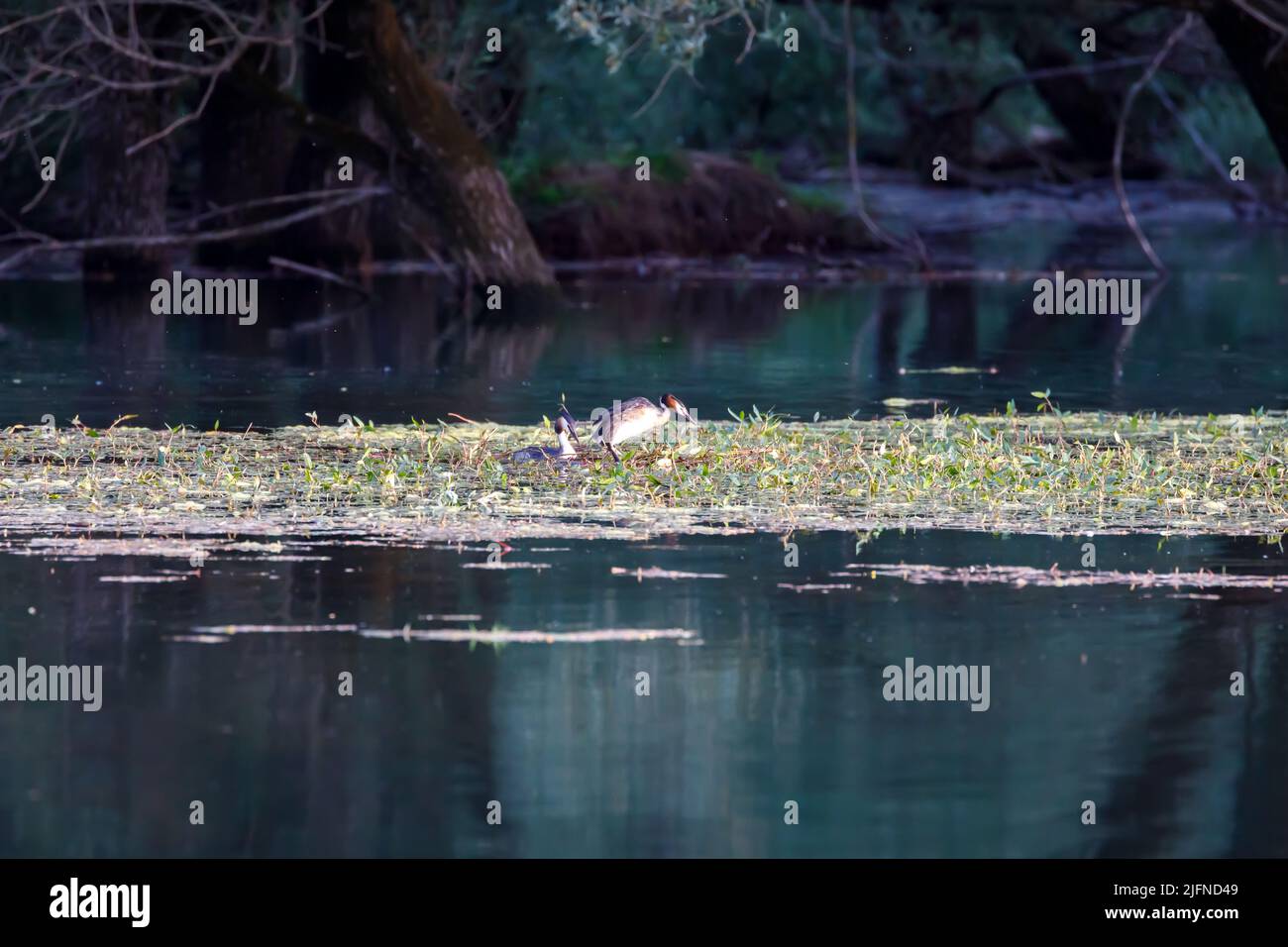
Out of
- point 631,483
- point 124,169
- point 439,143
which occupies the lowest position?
point 631,483

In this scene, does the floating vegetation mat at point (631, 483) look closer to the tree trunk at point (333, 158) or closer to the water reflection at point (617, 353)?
the water reflection at point (617, 353)

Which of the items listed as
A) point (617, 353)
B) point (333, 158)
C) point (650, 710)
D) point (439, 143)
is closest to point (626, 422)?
point (650, 710)

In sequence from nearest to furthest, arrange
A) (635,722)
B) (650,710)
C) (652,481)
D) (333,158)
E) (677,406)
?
(635,722) < (650,710) < (652,481) < (677,406) < (333,158)

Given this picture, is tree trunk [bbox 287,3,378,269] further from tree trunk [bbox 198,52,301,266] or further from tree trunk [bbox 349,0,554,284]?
tree trunk [bbox 198,52,301,266]

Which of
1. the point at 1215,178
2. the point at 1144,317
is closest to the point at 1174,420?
the point at 1144,317

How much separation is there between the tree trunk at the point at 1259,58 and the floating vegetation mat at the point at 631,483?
7.51 metres

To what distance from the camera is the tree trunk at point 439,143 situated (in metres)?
22.3

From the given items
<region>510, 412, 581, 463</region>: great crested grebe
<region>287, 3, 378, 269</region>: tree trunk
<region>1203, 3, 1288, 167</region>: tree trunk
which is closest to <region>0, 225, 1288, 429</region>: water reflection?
<region>287, 3, 378, 269</region>: tree trunk

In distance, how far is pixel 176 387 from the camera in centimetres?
1655

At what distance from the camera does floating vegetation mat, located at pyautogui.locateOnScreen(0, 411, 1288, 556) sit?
10.5 meters

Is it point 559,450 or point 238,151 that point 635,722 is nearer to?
point 559,450

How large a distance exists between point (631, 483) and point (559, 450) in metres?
0.80

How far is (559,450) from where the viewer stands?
1216 centimetres

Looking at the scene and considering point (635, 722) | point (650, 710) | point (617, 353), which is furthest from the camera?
point (617, 353)
